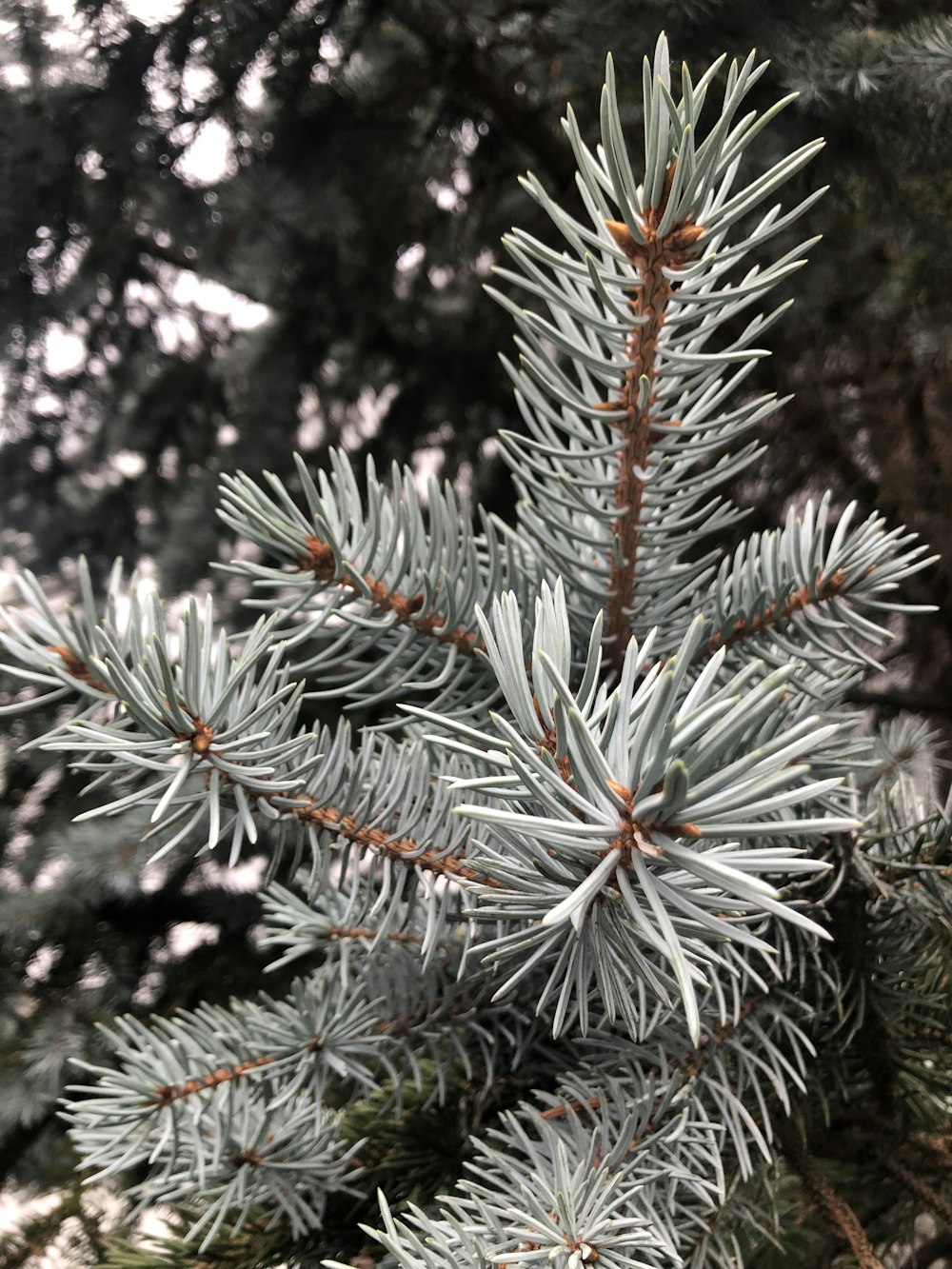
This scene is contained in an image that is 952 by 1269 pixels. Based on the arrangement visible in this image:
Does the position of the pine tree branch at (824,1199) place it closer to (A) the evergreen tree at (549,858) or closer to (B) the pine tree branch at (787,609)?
(A) the evergreen tree at (549,858)

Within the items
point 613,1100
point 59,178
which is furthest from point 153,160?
point 613,1100

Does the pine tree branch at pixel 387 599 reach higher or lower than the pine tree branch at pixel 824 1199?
higher

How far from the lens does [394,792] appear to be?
21cm

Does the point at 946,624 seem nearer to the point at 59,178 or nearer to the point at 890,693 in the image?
the point at 890,693

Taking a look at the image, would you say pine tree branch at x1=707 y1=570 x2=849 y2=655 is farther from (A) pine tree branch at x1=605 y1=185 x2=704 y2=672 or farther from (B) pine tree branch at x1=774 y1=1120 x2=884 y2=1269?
(B) pine tree branch at x1=774 y1=1120 x2=884 y2=1269

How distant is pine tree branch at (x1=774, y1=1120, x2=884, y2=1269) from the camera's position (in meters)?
0.21

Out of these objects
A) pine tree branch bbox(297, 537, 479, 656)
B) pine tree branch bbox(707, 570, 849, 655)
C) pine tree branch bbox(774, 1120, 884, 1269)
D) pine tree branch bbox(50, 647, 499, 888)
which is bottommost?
pine tree branch bbox(774, 1120, 884, 1269)

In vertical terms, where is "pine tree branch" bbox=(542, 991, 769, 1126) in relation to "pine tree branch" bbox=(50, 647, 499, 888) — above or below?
below

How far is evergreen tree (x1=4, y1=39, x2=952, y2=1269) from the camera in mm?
161

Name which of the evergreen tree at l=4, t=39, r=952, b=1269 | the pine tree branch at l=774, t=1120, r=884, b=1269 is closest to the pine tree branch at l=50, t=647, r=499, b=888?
the evergreen tree at l=4, t=39, r=952, b=1269

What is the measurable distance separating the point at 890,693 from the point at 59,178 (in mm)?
601

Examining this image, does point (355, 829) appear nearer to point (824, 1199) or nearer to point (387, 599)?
point (387, 599)

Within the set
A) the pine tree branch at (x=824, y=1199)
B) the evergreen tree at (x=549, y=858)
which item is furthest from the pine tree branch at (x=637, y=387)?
the pine tree branch at (x=824, y=1199)

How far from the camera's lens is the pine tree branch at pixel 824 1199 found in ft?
0.70
